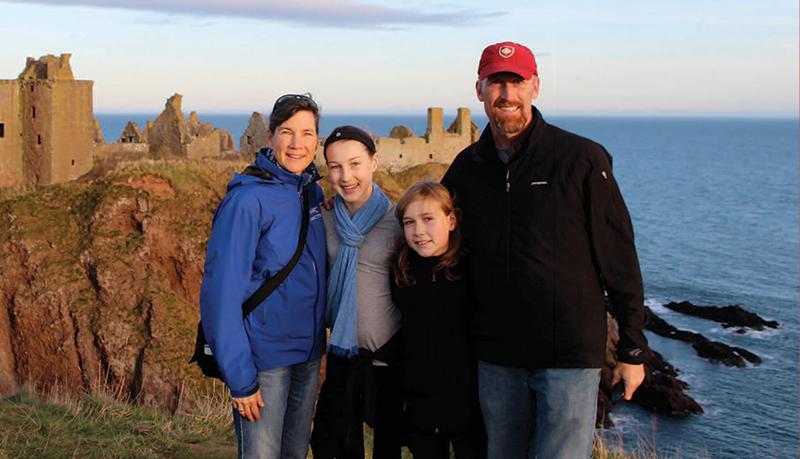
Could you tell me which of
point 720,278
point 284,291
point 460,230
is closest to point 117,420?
point 284,291

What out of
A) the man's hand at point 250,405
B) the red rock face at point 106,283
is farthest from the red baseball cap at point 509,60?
the red rock face at point 106,283

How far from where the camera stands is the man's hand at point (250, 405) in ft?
20.3

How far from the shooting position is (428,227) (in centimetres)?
645

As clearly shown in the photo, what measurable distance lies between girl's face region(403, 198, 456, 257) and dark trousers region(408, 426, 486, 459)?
5.08 feet

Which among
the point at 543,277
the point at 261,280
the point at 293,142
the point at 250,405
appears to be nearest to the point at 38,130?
the point at 293,142

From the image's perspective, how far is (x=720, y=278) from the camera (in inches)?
2589

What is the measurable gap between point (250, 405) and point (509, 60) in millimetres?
3340

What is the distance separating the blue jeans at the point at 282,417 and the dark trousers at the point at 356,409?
14cm

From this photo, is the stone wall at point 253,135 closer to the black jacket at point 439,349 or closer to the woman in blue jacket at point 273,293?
the woman in blue jacket at point 273,293

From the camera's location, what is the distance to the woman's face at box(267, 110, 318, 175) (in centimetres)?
659

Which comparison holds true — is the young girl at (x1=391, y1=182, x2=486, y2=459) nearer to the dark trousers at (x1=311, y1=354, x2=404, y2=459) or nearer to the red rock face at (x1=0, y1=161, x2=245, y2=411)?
the dark trousers at (x1=311, y1=354, x2=404, y2=459)

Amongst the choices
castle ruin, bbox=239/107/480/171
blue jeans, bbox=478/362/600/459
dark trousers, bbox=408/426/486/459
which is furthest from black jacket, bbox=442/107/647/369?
castle ruin, bbox=239/107/480/171

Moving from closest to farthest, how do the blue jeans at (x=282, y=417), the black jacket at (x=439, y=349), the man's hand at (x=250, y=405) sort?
the man's hand at (x=250, y=405), the blue jeans at (x=282, y=417), the black jacket at (x=439, y=349)

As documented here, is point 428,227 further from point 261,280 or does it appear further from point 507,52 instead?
point 507,52
